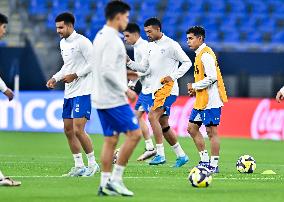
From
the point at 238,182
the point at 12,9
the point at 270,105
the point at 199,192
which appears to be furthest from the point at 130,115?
the point at 12,9

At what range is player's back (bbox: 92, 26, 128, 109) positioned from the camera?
10297 millimetres

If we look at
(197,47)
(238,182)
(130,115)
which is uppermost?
(197,47)

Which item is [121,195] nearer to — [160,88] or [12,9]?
[160,88]

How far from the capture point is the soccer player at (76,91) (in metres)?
13.2

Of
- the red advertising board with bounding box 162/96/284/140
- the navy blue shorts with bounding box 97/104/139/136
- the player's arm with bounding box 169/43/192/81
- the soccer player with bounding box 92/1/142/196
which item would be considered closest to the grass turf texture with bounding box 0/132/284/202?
the soccer player with bounding box 92/1/142/196

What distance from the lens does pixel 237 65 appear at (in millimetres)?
25766

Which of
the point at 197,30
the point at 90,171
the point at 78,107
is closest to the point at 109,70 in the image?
the point at 78,107

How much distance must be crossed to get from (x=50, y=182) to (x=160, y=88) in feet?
15.9

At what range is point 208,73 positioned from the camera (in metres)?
14.0

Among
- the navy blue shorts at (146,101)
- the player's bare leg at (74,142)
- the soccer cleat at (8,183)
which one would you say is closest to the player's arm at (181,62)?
the navy blue shorts at (146,101)

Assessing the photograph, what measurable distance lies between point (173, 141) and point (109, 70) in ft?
18.6

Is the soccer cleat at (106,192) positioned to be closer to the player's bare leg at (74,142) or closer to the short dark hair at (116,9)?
the short dark hair at (116,9)

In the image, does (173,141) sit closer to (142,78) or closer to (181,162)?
(181,162)

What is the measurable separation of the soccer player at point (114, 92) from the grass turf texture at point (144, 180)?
12.0 inches
